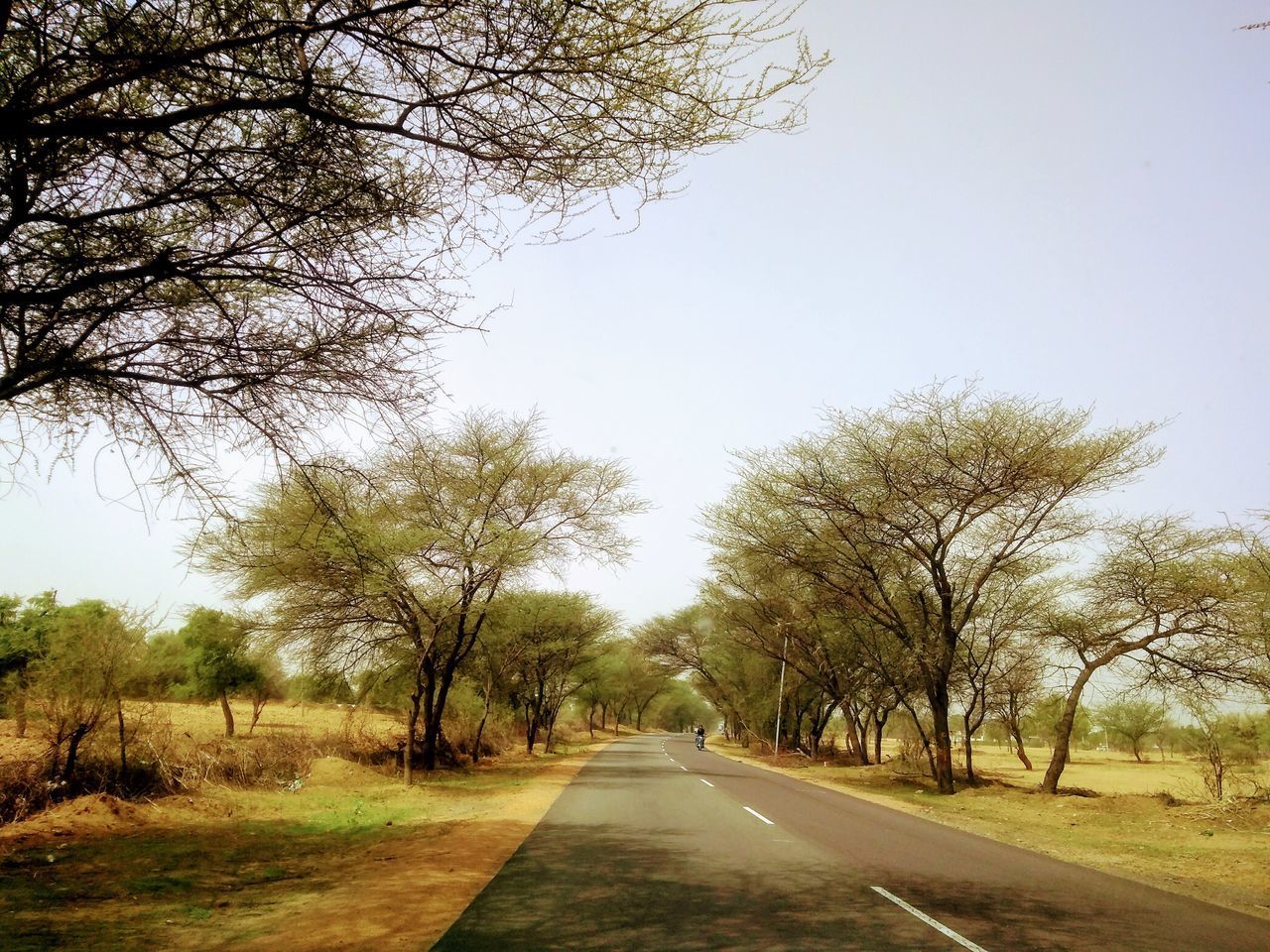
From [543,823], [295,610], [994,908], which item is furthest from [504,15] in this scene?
[295,610]

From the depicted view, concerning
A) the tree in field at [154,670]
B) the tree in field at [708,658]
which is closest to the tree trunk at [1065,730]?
the tree in field at [154,670]

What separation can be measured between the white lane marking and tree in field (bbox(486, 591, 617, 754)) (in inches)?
806

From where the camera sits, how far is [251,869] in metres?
8.61

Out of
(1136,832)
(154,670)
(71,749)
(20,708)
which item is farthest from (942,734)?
(20,708)

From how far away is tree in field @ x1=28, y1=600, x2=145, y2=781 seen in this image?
11.0m

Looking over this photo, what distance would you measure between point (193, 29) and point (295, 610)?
15.9 meters

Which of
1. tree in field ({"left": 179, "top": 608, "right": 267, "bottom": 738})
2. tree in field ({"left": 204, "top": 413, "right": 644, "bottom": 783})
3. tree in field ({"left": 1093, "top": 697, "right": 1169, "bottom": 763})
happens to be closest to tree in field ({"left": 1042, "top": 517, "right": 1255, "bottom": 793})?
tree in field ({"left": 204, "top": 413, "right": 644, "bottom": 783})

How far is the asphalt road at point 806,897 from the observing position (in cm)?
547

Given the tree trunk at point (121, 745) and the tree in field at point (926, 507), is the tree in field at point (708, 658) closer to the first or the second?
the tree in field at point (926, 507)

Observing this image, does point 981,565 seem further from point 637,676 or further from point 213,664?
point 637,676

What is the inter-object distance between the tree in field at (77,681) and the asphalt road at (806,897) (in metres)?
6.92

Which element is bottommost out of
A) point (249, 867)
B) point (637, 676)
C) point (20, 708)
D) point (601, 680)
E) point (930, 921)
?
point (637, 676)

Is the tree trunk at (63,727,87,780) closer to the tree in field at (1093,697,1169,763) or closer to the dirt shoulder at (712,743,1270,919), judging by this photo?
the dirt shoulder at (712,743,1270,919)

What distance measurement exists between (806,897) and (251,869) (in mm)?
6287
